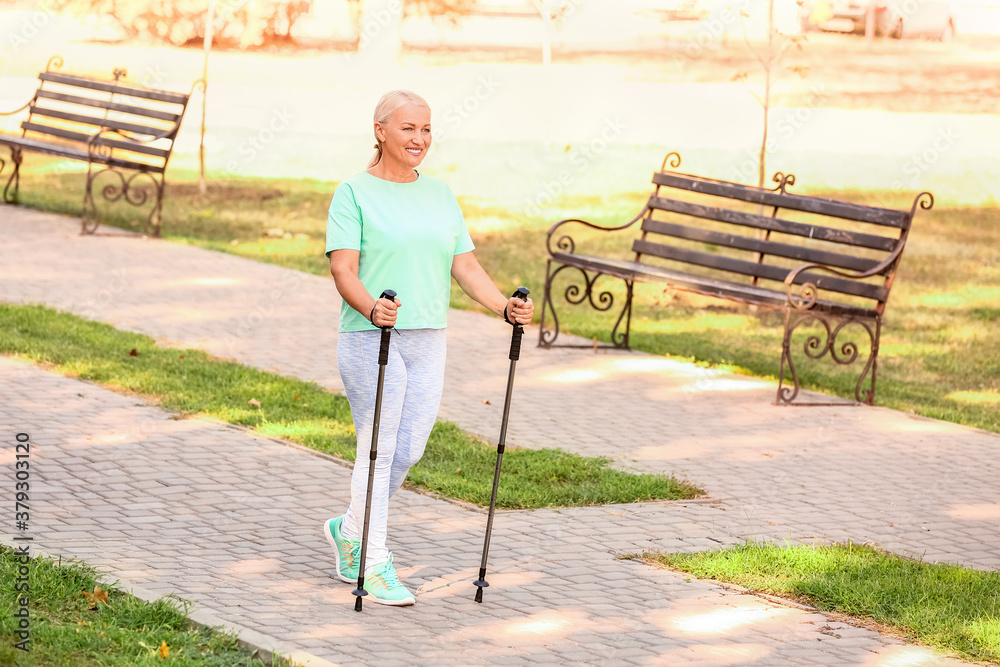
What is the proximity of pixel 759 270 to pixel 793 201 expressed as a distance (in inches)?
21.9

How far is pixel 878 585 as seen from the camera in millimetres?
5648

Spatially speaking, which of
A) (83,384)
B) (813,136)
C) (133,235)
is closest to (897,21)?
(813,136)

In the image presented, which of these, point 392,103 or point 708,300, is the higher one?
point 392,103

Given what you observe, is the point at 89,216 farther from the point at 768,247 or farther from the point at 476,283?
the point at 476,283

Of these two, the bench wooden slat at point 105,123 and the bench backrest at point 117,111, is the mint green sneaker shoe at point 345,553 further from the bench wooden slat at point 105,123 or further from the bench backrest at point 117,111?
the bench wooden slat at point 105,123

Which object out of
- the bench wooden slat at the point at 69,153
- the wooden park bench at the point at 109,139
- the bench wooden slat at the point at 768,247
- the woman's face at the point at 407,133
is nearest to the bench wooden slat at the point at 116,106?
the wooden park bench at the point at 109,139

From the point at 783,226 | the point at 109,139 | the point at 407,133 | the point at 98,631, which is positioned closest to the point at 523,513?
the point at 407,133

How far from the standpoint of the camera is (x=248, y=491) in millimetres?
6680

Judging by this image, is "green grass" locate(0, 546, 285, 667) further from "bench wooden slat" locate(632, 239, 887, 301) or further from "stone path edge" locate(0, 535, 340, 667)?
"bench wooden slat" locate(632, 239, 887, 301)

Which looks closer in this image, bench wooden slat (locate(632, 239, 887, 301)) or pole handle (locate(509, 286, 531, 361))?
pole handle (locate(509, 286, 531, 361))

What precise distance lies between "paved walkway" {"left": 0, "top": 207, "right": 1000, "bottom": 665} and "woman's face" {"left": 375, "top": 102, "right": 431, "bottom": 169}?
1.70 m

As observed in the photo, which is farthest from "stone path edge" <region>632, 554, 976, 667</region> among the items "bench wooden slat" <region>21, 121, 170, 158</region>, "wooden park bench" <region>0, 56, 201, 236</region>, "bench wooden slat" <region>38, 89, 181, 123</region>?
"bench wooden slat" <region>38, 89, 181, 123</region>

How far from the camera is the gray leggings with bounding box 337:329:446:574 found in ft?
17.2

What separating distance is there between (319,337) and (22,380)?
2.46 m
